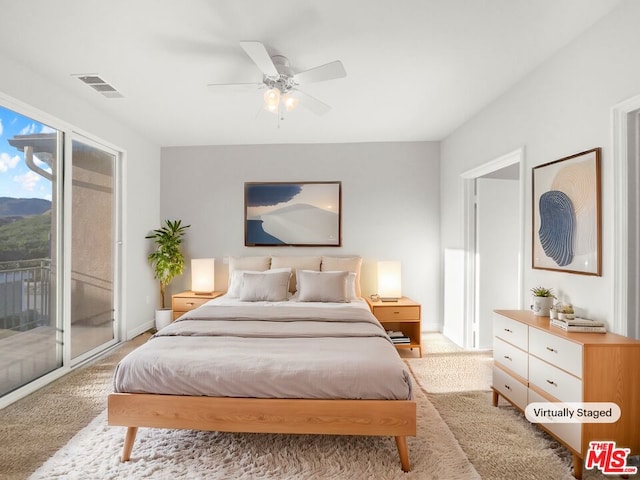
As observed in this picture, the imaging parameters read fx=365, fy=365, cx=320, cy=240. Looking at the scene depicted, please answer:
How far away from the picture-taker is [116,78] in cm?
311

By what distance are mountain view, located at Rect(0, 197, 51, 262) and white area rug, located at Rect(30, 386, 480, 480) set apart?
5.12 ft

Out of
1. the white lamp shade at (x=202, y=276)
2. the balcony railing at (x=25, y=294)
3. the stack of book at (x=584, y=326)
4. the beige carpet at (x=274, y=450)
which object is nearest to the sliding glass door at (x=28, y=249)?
the balcony railing at (x=25, y=294)

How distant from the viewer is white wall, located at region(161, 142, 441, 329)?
5.04 m

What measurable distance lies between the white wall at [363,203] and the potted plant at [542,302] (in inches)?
92.4

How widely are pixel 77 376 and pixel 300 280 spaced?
2359mm

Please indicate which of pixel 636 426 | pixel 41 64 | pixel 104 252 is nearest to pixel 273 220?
pixel 104 252

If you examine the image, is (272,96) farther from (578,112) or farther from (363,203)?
(363,203)

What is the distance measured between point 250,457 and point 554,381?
1.87 metres

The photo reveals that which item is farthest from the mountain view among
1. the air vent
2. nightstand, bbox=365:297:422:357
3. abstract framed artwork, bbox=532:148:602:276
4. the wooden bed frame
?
abstract framed artwork, bbox=532:148:602:276

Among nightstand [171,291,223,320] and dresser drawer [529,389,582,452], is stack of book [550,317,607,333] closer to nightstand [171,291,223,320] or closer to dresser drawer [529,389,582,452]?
dresser drawer [529,389,582,452]

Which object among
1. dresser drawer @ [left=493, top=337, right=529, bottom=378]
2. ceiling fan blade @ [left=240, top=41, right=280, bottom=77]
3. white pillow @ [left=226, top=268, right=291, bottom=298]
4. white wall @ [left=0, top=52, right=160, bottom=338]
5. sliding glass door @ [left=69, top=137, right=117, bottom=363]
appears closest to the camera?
ceiling fan blade @ [left=240, top=41, right=280, bottom=77]

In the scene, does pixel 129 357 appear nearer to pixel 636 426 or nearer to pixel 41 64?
pixel 41 64

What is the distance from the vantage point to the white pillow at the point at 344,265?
465cm

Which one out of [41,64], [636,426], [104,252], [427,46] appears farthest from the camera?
[104,252]
